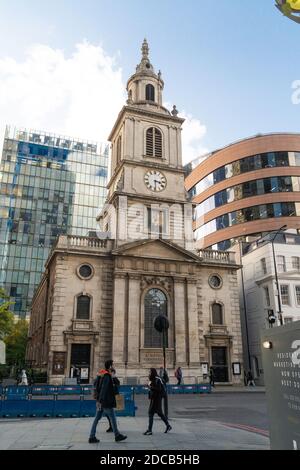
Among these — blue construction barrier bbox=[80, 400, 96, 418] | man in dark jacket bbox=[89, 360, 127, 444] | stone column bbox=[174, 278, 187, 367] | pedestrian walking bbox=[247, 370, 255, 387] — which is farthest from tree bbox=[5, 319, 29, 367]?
man in dark jacket bbox=[89, 360, 127, 444]

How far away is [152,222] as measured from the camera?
38156mm

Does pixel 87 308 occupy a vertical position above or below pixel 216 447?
above

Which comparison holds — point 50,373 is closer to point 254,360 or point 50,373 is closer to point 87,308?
point 87,308

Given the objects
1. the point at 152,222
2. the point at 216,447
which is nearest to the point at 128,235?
the point at 152,222

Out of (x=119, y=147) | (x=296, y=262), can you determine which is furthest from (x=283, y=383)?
(x=119, y=147)

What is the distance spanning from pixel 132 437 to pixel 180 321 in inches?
964

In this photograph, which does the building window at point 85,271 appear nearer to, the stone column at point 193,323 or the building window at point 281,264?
the stone column at point 193,323

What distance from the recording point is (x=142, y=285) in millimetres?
34656

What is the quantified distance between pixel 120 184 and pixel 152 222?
16.6ft

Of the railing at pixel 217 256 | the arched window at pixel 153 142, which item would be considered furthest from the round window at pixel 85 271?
the arched window at pixel 153 142

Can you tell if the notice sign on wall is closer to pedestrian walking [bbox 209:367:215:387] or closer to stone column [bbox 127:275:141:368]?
stone column [bbox 127:275:141:368]

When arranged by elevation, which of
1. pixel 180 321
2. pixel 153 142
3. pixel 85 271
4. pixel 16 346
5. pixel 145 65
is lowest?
pixel 16 346

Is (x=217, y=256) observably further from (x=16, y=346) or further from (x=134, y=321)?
(x=16, y=346)

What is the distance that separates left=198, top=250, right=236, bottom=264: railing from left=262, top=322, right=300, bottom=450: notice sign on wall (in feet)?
107
